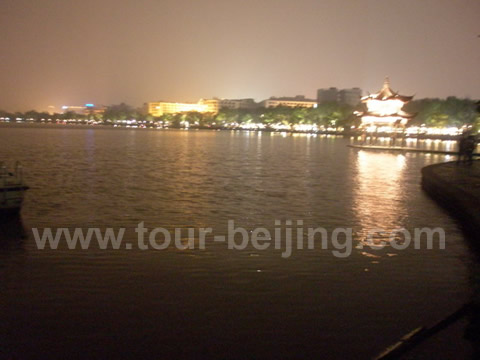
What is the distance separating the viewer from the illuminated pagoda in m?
60.1

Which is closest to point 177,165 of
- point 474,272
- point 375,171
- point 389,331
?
point 375,171

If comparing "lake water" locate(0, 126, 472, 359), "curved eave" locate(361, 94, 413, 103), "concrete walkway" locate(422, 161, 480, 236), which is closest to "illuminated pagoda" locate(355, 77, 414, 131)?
"curved eave" locate(361, 94, 413, 103)

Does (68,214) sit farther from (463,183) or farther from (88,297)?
(463,183)

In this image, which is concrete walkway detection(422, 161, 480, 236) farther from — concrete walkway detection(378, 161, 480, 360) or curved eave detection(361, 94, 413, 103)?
curved eave detection(361, 94, 413, 103)

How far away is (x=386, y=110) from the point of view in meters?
60.9

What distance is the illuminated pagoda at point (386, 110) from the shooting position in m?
60.1

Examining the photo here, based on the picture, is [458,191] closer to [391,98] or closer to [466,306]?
[466,306]

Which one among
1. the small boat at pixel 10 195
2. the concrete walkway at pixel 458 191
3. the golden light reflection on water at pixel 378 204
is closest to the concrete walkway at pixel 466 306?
the concrete walkway at pixel 458 191

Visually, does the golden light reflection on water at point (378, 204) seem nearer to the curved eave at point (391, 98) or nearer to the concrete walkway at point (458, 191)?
the concrete walkway at point (458, 191)

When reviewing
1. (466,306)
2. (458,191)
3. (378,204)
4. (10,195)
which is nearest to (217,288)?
(466,306)

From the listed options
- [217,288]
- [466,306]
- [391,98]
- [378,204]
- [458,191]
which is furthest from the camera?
[391,98]

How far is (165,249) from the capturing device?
33.4 ft

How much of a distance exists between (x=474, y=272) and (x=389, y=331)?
343 centimetres

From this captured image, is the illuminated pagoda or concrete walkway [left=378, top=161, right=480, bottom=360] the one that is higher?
the illuminated pagoda
